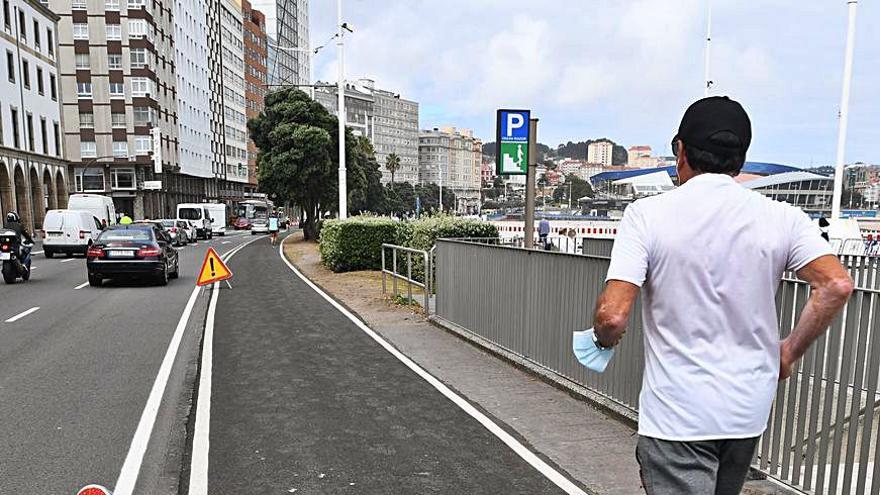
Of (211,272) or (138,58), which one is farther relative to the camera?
(138,58)

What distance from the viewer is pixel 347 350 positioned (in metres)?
8.66

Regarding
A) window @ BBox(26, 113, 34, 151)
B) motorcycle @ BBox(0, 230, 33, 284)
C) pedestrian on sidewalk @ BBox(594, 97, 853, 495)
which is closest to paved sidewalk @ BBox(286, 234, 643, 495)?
pedestrian on sidewalk @ BBox(594, 97, 853, 495)

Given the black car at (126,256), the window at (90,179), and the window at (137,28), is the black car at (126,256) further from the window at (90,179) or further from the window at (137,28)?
the window at (90,179)

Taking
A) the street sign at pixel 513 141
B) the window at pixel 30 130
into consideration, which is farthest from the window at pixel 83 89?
the street sign at pixel 513 141

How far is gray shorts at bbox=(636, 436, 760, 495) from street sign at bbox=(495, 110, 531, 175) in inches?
286

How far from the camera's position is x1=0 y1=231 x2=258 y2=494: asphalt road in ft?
15.3

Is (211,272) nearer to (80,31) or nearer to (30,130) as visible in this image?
(30,130)

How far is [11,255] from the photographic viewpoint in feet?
52.4

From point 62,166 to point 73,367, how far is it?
59.1 meters

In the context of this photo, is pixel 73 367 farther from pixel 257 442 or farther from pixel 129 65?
pixel 129 65

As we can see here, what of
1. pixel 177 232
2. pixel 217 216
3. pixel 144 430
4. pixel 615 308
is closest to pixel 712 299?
pixel 615 308

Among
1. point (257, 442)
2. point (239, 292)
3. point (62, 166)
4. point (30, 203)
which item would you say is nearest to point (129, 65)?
point (62, 166)

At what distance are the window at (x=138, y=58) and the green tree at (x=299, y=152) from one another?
30.8 meters

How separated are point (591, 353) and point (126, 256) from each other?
15801mm
